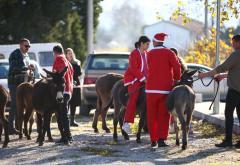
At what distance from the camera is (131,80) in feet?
49.6

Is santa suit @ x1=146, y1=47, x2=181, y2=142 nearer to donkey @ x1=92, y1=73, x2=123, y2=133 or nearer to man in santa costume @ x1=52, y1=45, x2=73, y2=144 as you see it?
man in santa costume @ x1=52, y1=45, x2=73, y2=144

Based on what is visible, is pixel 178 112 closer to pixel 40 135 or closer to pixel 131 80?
pixel 131 80

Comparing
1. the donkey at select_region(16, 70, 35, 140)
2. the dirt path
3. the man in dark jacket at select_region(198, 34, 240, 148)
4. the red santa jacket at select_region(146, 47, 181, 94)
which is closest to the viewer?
the dirt path

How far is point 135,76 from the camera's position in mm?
15055

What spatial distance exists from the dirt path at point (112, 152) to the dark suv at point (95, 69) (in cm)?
580

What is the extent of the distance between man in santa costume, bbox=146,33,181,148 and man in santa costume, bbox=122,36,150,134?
1.20 meters

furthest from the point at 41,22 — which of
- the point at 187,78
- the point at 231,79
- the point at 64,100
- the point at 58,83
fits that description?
the point at 231,79

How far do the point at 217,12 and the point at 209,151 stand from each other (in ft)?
21.3

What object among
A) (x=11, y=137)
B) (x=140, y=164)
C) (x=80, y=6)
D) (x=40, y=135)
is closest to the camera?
(x=140, y=164)

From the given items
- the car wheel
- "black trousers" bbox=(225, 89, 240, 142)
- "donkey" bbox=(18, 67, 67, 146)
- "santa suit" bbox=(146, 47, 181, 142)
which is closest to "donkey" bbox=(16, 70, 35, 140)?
"donkey" bbox=(18, 67, 67, 146)

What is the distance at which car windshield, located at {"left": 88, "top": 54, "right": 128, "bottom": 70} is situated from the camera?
72.5ft

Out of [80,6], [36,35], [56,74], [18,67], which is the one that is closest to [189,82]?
[56,74]

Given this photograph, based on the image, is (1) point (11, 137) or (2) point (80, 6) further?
(2) point (80, 6)

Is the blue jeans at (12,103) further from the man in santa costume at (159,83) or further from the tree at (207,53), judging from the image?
the tree at (207,53)
